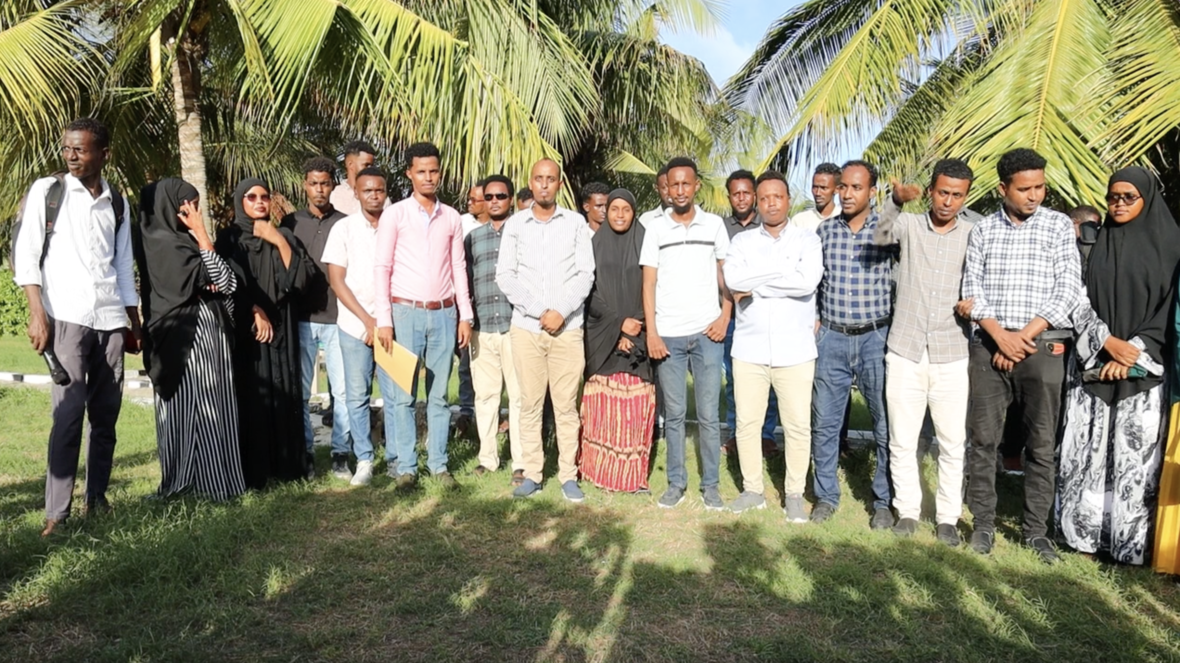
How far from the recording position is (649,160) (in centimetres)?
1338

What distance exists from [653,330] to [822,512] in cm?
145

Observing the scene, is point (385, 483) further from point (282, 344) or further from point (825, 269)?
point (825, 269)

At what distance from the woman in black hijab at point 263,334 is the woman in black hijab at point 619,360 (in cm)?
192

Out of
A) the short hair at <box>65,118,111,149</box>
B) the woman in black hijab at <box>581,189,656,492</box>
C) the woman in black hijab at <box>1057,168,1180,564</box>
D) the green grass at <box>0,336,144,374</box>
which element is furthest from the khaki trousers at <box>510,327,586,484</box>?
the green grass at <box>0,336,144,374</box>

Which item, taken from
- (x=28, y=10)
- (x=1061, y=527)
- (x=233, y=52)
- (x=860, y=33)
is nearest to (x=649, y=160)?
(x=860, y=33)

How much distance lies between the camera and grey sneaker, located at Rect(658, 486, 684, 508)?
16.6 feet

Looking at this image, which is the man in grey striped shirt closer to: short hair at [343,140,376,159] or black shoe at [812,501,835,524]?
black shoe at [812,501,835,524]

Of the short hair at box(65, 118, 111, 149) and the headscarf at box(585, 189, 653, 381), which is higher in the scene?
the short hair at box(65, 118, 111, 149)

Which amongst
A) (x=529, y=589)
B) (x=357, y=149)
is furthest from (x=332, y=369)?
(x=529, y=589)

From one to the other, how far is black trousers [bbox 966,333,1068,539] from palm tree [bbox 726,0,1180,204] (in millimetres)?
1616

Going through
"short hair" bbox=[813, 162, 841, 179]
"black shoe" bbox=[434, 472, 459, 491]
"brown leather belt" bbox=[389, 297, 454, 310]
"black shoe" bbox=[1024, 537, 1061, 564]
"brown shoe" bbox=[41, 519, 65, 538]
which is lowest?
"black shoe" bbox=[1024, 537, 1061, 564]

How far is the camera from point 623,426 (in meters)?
5.27

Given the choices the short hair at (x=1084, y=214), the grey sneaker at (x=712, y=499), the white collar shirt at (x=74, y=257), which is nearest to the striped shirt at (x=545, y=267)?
the grey sneaker at (x=712, y=499)

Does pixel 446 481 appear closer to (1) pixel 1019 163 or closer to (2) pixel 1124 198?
(1) pixel 1019 163
